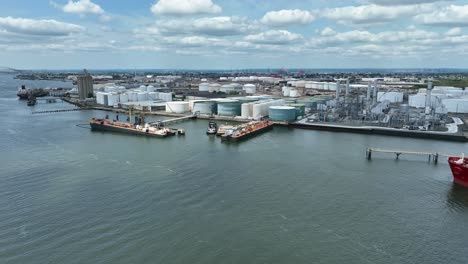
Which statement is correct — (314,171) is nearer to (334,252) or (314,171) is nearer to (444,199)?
(444,199)

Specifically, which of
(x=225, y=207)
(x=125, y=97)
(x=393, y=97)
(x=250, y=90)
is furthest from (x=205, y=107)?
(x=393, y=97)

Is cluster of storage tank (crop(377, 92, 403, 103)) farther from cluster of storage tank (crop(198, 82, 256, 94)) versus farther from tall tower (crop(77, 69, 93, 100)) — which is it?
tall tower (crop(77, 69, 93, 100))

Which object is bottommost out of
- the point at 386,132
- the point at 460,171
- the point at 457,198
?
the point at 457,198

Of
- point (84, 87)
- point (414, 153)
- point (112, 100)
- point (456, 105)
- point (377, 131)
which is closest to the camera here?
point (414, 153)

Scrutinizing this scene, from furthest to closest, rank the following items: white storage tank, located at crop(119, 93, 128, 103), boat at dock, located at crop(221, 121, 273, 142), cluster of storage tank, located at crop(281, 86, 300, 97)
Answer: cluster of storage tank, located at crop(281, 86, 300, 97) < white storage tank, located at crop(119, 93, 128, 103) < boat at dock, located at crop(221, 121, 273, 142)

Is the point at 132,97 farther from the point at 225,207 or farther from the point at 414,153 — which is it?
the point at 225,207

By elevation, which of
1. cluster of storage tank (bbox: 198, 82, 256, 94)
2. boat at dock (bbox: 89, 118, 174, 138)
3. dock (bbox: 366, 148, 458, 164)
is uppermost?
cluster of storage tank (bbox: 198, 82, 256, 94)

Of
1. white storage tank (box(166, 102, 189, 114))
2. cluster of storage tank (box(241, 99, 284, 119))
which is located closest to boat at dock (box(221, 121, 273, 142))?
cluster of storage tank (box(241, 99, 284, 119))

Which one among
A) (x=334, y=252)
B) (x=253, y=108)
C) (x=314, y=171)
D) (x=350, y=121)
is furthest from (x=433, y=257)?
(x=253, y=108)
